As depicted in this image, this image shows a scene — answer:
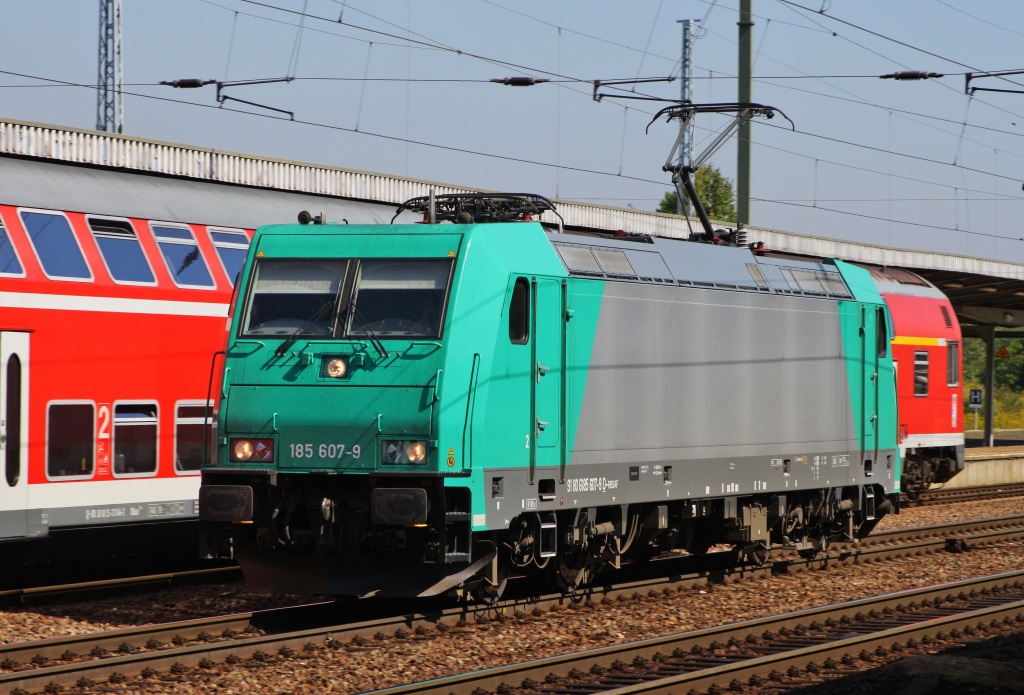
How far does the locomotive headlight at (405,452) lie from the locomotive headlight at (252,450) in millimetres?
1044

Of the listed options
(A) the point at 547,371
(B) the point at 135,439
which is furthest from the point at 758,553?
(B) the point at 135,439

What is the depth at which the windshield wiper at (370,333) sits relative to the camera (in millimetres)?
11359

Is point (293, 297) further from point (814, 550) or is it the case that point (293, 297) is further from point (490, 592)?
point (814, 550)

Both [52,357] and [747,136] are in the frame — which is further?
[747,136]

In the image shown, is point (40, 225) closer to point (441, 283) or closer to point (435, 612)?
point (441, 283)

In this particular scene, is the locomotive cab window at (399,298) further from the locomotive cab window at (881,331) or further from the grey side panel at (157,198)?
the locomotive cab window at (881,331)

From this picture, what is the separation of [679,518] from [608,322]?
270cm

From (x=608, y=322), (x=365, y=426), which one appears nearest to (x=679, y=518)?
(x=608, y=322)

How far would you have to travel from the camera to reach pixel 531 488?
11.9 metres

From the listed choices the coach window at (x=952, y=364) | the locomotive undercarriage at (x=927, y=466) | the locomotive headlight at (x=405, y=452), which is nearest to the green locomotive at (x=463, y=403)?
the locomotive headlight at (x=405, y=452)

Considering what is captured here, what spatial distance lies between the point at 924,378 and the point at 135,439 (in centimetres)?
1667

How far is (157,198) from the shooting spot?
15.2 m

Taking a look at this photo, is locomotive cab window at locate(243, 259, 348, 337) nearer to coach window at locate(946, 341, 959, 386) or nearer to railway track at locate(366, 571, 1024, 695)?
railway track at locate(366, 571, 1024, 695)

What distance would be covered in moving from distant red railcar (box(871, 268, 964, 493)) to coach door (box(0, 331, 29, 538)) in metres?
16.3
